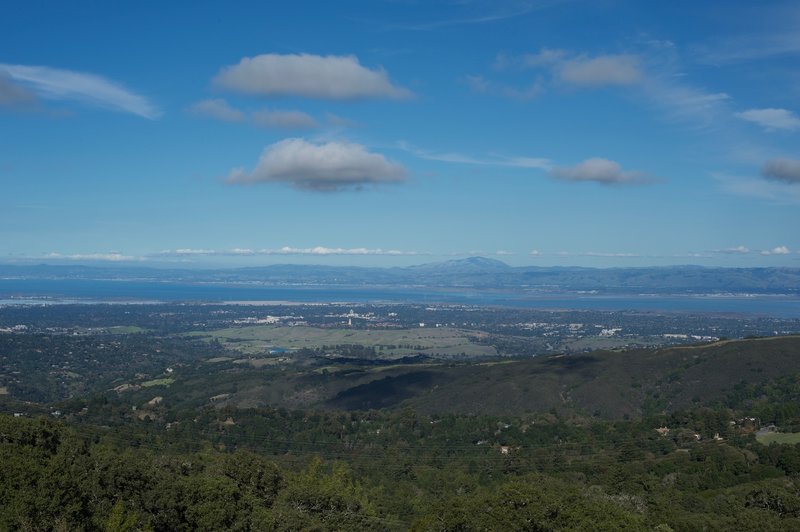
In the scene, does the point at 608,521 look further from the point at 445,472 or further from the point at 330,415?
the point at 330,415

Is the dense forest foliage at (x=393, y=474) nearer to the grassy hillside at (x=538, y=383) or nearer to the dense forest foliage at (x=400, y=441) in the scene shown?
the dense forest foliage at (x=400, y=441)

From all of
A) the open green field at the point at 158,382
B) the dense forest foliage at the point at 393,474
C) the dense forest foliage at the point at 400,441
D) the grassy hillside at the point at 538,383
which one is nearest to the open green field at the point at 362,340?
the dense forest foliage at the point at 400,441

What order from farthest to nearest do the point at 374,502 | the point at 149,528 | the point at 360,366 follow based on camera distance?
1. the point at 360,366
2. the point at 374,502
3. the point at 149,528

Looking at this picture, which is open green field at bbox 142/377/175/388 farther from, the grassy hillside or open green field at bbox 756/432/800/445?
open green field at bbox 756/432/800/445

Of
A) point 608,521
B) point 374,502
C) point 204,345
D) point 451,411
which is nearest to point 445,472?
point 374,502

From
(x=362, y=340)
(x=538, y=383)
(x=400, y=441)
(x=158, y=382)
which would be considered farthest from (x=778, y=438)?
(x=362, y=340)

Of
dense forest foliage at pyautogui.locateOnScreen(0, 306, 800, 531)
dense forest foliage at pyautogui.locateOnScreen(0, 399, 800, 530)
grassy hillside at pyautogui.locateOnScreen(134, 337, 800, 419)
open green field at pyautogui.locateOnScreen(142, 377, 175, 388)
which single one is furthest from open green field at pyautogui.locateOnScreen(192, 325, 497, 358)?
dense forest foliage at pyautogui.locateOnScreen(0, 399, 800, 530)
